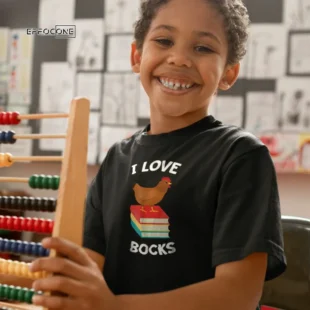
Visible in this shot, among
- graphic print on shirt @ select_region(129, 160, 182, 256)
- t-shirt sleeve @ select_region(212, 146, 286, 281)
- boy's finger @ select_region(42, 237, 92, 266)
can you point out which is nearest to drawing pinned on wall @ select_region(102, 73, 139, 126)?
graphic print on shirt @ select_region(129, 160, 182, 256)

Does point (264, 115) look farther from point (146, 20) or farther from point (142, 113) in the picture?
point (146, 20)

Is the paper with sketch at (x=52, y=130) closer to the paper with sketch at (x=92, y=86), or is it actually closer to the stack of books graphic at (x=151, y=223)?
the paper with sketch at (x=92, y=86)

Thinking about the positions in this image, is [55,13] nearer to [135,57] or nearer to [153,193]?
[135,57]

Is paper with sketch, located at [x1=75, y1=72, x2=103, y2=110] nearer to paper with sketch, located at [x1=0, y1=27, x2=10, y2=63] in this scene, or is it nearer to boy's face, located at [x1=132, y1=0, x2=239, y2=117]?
paper with sketch, located at [x1=0, y1=27, x2=10, y2=63]

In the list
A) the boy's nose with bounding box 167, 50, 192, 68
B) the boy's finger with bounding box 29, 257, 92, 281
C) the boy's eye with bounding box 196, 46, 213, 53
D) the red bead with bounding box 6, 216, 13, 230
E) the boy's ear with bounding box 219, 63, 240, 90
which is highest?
the boy's eye with bounding box 196, 46, 213, 53

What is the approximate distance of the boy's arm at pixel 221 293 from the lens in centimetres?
65

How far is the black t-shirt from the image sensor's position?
0.73 metres

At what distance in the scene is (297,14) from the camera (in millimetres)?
2328

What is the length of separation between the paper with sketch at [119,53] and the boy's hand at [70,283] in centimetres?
209

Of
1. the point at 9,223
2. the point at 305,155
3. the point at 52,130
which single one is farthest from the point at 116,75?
the point at 9,223

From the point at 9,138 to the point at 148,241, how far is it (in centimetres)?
37

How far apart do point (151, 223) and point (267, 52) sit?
5.78 ft

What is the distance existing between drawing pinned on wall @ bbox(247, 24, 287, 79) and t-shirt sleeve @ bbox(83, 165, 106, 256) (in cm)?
159

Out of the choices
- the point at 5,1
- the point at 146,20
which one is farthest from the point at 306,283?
the point at 5,1
